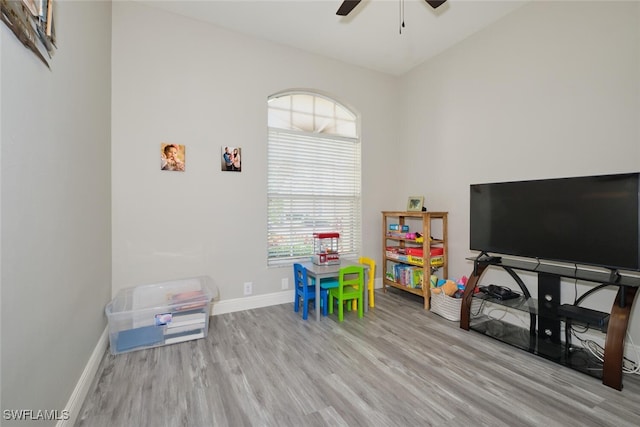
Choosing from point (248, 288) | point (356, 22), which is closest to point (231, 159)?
point (248, 288)

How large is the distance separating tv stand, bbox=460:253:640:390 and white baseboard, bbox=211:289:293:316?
1861 mm

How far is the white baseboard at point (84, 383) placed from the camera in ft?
4.61

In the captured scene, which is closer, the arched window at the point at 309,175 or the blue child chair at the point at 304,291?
the blue child chair at the point at 304,291

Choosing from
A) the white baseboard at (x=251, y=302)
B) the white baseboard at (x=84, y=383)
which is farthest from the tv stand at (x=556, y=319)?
the white baseboard at (x=84, y=383)

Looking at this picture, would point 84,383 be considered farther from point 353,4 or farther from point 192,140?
point 353,4

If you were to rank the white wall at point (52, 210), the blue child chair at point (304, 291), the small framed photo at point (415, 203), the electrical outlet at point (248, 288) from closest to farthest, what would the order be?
the white wall at point (52, 210)
the blue child chair at point (304, 291)
the electrical outlet at point (248, 288)
the small framed photo at point (415, 203)

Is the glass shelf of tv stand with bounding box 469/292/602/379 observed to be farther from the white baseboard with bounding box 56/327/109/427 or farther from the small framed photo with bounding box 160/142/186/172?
the small framed photo with bounding box 160/142/186/172

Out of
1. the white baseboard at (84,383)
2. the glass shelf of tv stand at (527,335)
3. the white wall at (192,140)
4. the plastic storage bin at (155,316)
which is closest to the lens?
the white baseboard at (84,383)

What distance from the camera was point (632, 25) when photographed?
1.96 meters

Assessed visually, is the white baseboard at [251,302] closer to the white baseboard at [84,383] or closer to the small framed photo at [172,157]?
the white baseboard at [84,383]

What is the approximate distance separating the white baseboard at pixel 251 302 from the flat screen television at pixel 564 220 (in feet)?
6.86

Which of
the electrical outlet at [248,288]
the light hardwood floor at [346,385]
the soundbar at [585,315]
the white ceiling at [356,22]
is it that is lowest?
the light hardwood floor at [346,385]

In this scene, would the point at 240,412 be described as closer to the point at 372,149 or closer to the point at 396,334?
the point at 396,334

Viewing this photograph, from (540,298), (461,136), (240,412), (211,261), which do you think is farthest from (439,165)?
(240,412)
